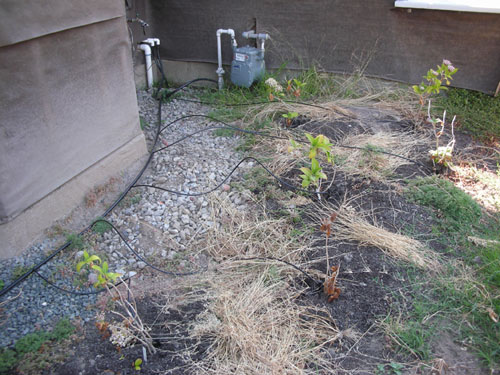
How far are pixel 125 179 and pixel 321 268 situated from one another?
5.45 ft

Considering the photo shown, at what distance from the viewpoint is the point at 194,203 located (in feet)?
9.34

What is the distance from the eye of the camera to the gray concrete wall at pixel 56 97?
7.03 ft

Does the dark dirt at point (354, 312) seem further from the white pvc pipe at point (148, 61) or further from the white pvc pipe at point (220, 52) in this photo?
the white pvc pipe at point (148, 61)

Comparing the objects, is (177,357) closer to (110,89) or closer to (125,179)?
(125,179)

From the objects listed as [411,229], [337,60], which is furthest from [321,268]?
[337,60]

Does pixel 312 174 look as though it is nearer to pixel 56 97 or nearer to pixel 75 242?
pixel 75 242

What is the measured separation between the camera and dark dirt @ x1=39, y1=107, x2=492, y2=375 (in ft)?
5.74

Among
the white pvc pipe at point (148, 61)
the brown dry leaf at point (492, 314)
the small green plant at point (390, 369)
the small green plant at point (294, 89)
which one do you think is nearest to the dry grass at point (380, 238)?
the brown dry leaf at point (492, 314)

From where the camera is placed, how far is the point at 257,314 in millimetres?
1967

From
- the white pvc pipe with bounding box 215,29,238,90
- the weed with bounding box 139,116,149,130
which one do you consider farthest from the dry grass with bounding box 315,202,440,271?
the white pvc pipe with bounding box 215,29,238,90

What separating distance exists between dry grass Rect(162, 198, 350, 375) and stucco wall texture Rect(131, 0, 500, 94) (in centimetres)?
273

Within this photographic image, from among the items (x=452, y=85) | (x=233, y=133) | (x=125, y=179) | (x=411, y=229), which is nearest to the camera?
(x=411, y=229)

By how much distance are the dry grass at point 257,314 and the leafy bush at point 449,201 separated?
0.93m

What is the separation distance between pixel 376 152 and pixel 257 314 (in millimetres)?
1797
